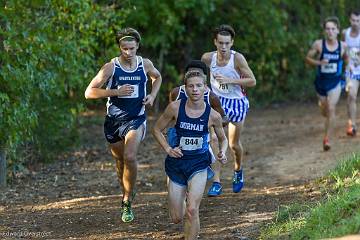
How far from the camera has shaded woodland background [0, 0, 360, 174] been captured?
10258 millimetres

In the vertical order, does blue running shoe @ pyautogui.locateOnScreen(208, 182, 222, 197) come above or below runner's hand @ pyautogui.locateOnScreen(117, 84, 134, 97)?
below

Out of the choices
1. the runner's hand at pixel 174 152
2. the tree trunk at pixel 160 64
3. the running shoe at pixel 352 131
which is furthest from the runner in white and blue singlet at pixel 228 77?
the tree trunk at pixel 160 64

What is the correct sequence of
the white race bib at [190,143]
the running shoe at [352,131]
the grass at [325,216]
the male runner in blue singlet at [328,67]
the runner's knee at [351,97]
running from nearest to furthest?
1. the grass at [325,216]
2. the white race bib at [190,143]
3. the male runner in blue singlet at [328,67]
4. the runner's knee at [351,97]
5. the running shoe at [352,131]

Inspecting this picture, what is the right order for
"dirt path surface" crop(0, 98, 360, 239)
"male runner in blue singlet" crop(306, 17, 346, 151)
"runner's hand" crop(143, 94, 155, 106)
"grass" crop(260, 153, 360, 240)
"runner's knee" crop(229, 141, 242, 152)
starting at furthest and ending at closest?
1. "male runner in blue singlet" crop(306, 17, 346, 151)
2. "runner's knee" crop(229, 141, 242, 152)
3. "runner's hand" crop(143, 94, 155, 106)
4. "dirt path surface" crop(0, 98, 360, 239)
5. "grass" crop(260, 153, 360, 240)

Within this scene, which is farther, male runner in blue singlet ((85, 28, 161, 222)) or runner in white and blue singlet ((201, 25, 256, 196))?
runner in white and blue singlet ((201, 25, 256, 196))

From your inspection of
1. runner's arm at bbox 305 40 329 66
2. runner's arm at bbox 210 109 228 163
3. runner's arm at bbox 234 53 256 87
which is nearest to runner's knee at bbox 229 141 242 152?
runner's arm at bbox 234 53 256 87

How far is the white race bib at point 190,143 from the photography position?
7.74 m

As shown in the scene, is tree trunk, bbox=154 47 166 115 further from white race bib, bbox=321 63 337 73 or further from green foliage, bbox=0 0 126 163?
white race bib, bbox=321 63 337 73

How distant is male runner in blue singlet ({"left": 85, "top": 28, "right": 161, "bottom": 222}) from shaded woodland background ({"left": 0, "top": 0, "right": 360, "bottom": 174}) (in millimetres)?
1643

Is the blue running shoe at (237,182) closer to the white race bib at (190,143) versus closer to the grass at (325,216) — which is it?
the grass at (325,216)

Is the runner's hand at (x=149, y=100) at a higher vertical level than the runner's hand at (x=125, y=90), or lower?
lower

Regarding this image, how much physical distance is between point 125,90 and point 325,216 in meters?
2.51

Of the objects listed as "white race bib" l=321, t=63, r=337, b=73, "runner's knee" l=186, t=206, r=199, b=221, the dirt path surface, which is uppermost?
"white race bib" l=321, t=63, r=337, b=73

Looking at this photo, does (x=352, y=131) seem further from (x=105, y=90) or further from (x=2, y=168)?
(x=105, y=90)
